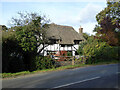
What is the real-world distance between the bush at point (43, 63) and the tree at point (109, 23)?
1689cm

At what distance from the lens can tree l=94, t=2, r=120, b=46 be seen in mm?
28094

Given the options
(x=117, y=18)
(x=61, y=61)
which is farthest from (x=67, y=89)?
(x=117, y=18)

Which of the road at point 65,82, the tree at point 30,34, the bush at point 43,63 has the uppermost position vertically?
the tree at point 30,34

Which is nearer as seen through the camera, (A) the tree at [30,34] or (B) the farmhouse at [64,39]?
(A) the tree at [30,34]

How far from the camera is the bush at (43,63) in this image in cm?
1547

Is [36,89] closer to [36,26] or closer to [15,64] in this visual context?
→ [15,64]

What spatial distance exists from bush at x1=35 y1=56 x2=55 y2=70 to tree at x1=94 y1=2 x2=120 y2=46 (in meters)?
16.9

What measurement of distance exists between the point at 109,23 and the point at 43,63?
21.4 metres

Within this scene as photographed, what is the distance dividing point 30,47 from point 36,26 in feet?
11.3

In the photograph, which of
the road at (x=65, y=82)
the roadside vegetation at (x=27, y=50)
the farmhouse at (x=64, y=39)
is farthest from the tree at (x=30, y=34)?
the farmhouse at (x=64, y=39)

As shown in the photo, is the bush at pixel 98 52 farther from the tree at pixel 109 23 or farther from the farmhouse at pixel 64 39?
the farmhouse at pixel 64 39

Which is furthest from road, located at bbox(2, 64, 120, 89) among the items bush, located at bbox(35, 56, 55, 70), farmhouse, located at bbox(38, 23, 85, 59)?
farmhouse, located at bbox(38, 23, 85, 59)

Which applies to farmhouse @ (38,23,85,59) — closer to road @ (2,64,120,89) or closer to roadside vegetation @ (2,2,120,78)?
roadside vegetation @ (2,2,120,78)

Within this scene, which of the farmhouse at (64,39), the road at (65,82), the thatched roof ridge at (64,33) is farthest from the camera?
the thatched roof ridge at (64,33)
